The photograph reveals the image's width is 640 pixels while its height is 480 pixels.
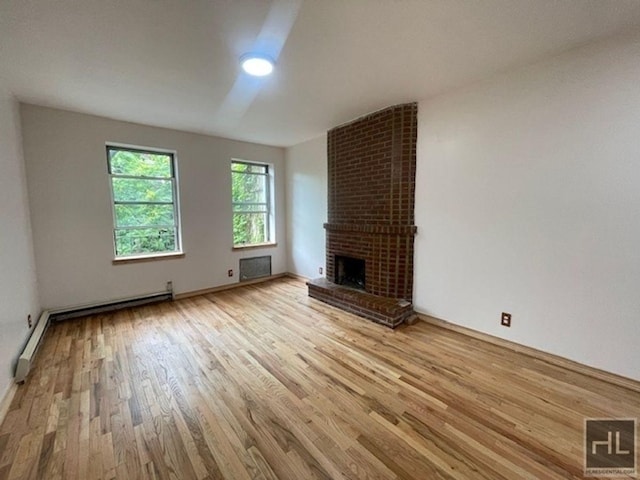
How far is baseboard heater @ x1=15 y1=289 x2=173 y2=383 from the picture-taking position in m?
2.00

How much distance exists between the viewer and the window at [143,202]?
3461 mm

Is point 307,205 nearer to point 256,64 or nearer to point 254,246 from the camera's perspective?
point 254,246

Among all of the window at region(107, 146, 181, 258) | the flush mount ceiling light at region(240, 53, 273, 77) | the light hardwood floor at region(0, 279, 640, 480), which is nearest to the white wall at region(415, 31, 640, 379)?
the light hardwood floor at region(0, 279, 640, 480)

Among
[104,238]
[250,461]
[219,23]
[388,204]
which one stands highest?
[219,23]

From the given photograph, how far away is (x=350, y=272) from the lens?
155 inches

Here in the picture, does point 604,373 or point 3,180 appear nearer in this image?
point 604,373

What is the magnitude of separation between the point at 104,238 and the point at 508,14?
4.47 m

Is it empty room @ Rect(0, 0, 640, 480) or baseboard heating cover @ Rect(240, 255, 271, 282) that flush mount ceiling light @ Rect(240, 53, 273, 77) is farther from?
baseboard heating cover @ Rect(240, 255, 271, 282)

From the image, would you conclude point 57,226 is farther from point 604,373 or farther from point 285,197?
point 604,373

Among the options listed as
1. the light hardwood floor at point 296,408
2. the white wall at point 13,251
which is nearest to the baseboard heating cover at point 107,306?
the white wall at point 13,251

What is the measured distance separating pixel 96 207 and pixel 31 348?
171 cm

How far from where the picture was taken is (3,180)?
84.3 inches

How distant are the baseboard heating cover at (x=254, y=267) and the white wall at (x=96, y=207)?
412mm

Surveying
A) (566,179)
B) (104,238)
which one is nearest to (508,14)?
(566,179)
